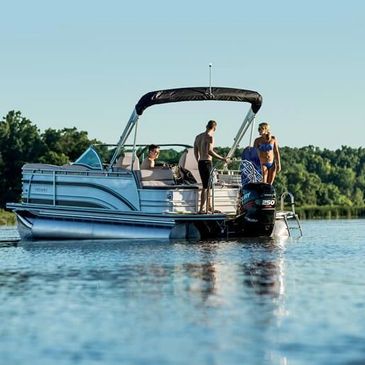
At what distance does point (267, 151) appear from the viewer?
920 inches

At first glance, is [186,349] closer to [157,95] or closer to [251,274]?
[251,274]

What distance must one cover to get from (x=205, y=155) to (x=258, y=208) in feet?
5.64

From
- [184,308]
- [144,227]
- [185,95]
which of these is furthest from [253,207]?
[184,308]

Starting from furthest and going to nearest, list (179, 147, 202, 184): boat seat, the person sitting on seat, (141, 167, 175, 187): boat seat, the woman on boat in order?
(179, 147, 202, 184): boat seat, the person sitting on seat, (141, 167, 175, 187): boat seat, the woman on boat

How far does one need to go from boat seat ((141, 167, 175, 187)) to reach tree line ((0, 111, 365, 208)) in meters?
2.18

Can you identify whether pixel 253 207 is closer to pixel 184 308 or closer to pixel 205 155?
pixel 205 155

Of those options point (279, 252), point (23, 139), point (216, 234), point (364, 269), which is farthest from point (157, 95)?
point (23, 139)

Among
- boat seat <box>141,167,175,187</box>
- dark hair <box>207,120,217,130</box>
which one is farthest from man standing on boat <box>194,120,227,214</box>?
boat seat <box>141,167,175,187</box>

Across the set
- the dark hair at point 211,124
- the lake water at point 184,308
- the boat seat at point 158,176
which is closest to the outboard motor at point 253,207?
the dark hair at point 211,124

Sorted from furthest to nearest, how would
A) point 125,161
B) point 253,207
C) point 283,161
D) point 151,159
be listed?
point 283,161
point 125,161
point 151,159
point 253,207

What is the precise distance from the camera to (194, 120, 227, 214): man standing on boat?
23.1 m

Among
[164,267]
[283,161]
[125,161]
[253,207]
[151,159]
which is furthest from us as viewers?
[283,161]

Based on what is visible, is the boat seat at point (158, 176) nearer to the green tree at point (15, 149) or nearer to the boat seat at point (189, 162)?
the boat seat at point (189, 162)

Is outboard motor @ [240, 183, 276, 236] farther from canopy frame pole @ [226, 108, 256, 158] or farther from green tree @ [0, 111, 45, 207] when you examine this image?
green tree @ [0, 111, 45, 207]
